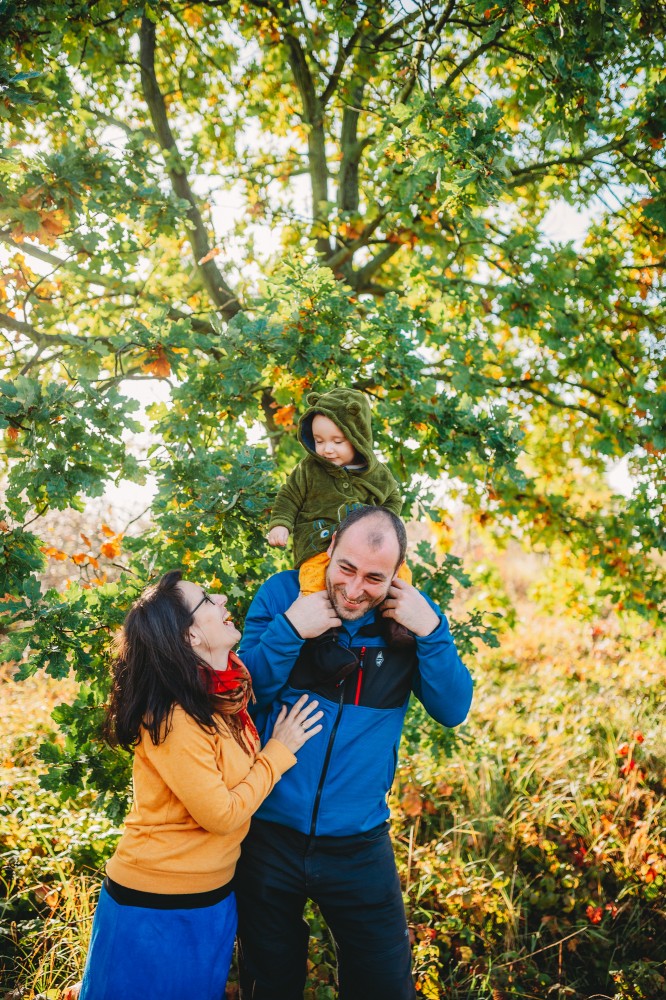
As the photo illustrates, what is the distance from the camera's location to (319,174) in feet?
18.0

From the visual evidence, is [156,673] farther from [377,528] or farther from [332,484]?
[332,484]

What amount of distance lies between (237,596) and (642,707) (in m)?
4.40

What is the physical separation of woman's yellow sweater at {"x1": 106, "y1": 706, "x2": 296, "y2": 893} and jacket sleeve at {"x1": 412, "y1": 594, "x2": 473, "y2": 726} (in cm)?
61

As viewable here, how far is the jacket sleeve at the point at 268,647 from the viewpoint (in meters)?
2.08

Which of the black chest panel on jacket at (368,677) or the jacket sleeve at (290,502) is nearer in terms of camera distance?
the black chest panel on jacket at (368,677)

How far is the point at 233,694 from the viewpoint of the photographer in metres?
1.98

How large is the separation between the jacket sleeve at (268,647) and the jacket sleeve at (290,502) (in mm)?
362

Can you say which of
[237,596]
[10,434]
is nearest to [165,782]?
[237,596]

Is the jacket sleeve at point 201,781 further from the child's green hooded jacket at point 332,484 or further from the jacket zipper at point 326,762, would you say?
the child's green hooded jacket at point 332,484

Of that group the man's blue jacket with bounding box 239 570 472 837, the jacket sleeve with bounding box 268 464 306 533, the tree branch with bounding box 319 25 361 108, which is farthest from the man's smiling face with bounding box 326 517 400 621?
the tree branch with bounding box 319 25 361 108

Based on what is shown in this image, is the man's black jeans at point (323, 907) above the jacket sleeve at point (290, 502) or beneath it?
beneath

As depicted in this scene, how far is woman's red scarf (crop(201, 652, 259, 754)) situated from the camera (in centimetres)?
196

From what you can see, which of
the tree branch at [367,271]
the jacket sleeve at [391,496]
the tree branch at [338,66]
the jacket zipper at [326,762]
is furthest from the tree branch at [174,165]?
the jacket zipper at [326,762]

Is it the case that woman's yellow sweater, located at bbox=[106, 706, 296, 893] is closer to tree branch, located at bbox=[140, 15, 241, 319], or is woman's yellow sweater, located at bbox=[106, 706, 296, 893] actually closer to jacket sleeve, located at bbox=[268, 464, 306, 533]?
jacket sleeve, located at bbox=[268, 464, 306, 533]
